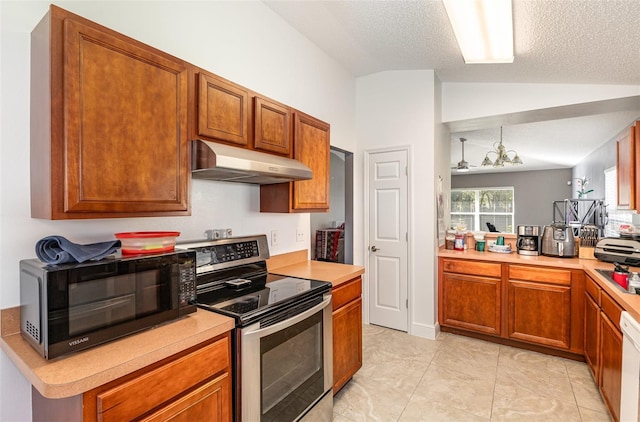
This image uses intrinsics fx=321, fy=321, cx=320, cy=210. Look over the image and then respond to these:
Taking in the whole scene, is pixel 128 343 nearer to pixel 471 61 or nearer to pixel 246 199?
pixel 246 199

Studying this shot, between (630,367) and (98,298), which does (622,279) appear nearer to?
(630,367)

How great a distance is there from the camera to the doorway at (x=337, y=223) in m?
3.75

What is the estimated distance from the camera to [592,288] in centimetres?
251

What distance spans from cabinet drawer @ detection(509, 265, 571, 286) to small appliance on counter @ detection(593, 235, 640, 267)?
14.1 inches

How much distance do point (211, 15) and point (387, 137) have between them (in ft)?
7.09

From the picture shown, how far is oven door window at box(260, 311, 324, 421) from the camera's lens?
1559mm

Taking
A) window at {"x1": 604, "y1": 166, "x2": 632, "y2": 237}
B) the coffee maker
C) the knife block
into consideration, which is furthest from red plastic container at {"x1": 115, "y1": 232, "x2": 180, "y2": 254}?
window at {"x1": 604, "y1": 166, "x2": 632, "y2": 237}

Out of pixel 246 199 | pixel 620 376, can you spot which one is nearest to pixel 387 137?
pixel 246 199

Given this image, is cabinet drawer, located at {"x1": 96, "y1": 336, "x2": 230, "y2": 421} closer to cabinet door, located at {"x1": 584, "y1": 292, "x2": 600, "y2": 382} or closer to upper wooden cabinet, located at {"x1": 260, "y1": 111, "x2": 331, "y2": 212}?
upper wooden cabinet, located at {"x1": 260, "y1": 111, "x2": 331, "y2": 212}

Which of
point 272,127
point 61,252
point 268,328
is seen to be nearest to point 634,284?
point 268,328

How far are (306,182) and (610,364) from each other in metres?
2.27

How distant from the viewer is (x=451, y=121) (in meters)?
3.62

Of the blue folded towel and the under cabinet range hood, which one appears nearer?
the blue folded towel

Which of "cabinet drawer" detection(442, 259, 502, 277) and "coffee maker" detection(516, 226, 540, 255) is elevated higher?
"coffee maker" detection(516, 226, 540, 255)
